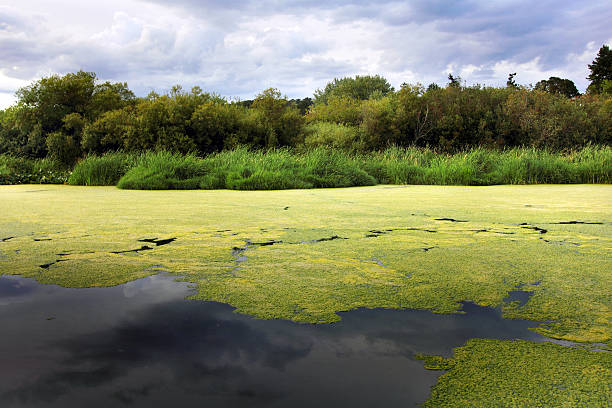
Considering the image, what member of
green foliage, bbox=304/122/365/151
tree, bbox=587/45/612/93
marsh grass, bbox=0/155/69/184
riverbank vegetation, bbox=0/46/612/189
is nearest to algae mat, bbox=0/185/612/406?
riverbank vegetation, bbox=0/46/612/189

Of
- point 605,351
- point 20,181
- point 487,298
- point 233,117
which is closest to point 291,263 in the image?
point 487,298

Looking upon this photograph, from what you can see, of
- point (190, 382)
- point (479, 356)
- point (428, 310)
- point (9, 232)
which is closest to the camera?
point (190, 382)

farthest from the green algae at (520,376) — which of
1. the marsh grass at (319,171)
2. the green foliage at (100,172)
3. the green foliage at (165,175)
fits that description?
the green foliage at (100,172)

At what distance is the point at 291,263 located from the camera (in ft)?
5.81

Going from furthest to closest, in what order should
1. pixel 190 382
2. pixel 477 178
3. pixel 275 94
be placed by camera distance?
pixel 275 94 → pixel 477 178 → pixel 190 382

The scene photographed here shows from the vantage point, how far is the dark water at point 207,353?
790 millimetres

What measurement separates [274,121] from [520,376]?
1166cm

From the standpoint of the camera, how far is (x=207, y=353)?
0.95 metres

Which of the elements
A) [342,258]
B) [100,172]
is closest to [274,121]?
[100,172]

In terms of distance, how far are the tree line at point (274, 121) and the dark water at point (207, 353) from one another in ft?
32.5

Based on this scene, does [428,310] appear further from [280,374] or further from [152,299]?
[152,299]

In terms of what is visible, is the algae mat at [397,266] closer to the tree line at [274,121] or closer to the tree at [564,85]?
the tree line at [274,121]

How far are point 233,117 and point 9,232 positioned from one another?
31.2ft

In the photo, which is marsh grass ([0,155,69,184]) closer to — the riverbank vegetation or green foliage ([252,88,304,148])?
the riverbank vegetation
